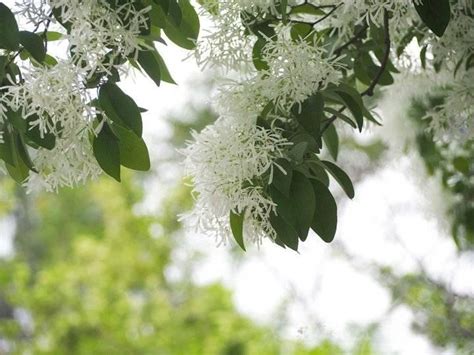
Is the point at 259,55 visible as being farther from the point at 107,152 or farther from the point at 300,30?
the point at 107,152

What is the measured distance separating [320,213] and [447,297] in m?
1.17

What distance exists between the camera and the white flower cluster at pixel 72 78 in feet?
2.67

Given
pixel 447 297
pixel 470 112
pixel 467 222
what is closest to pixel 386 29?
pixel 470 112

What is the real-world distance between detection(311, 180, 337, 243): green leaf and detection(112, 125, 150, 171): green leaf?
0.56 feet

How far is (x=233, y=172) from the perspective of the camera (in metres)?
0.88

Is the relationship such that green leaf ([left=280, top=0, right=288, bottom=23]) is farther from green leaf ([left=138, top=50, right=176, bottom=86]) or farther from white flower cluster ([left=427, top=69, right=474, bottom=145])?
white flower cluster ([left=427, top=69, right=474, bottom=145])

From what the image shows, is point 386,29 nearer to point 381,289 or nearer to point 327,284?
point 381,289

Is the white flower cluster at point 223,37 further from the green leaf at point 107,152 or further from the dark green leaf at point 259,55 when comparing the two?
the green leaf at point 107,152

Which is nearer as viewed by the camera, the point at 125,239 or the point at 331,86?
the point at 331,86

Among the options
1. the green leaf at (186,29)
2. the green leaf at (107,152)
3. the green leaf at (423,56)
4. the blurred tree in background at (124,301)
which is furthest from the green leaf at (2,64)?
the blurred tree in background at (124,301)

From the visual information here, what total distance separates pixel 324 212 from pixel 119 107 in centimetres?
22

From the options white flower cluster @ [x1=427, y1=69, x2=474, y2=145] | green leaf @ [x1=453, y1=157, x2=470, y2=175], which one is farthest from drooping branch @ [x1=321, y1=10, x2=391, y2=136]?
green leaf @ [x1=453, y1=157, x2=470, y2=175]

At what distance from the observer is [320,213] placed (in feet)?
2.90

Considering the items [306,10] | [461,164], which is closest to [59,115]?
[306,10]
